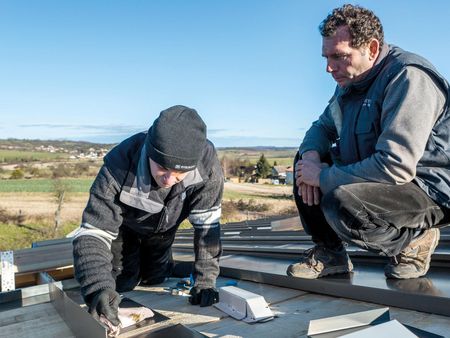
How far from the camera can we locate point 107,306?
171cm

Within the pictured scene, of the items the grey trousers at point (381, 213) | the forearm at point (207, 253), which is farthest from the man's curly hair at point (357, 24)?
the forearm at point (207, 253)

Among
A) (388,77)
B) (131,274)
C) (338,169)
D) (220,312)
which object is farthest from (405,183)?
(131,274)

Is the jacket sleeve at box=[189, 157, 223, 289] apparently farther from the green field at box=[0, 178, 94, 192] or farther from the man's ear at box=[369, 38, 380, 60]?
the green field at box=[0, 178, 94, 192]

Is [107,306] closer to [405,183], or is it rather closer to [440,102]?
[405,183]

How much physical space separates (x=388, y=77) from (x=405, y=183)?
45cm

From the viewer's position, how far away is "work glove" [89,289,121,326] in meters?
1.71

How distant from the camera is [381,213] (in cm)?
169

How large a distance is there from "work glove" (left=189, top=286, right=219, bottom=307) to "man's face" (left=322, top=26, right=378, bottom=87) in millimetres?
1203

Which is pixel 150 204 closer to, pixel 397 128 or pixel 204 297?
pixel 204 297

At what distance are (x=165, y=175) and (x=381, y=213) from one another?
97 centimetres

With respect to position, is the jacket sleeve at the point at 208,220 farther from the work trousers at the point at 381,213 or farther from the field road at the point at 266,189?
the field road at the point at 266,189

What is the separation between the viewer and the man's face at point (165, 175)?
76.2 inches

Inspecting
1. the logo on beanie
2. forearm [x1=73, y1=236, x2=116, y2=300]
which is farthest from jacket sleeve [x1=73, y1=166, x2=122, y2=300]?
the logo on beanie

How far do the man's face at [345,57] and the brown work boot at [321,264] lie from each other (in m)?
0.86
